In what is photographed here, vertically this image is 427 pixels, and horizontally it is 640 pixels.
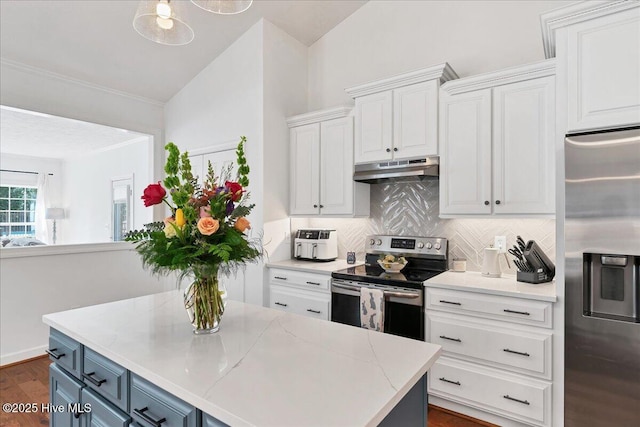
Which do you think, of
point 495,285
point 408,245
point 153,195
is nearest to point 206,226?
point 153,195

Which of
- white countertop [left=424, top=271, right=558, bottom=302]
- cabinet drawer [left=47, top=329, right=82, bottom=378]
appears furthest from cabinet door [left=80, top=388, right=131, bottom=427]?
white countertop [left=424, top=271, right=558, bottom=302]

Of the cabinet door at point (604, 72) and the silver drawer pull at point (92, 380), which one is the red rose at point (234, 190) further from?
the cabinet door at point (604, 72)

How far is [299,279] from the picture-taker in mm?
3203

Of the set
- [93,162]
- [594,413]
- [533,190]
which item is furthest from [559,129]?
[93,162]

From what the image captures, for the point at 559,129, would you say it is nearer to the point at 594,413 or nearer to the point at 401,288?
the point at 401,288

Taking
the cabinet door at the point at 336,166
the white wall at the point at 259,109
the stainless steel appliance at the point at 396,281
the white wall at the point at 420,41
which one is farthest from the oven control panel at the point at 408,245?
the white wall at the point at 420,41

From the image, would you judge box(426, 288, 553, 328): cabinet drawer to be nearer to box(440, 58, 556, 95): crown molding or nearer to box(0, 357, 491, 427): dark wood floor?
box(0, 357, 491, 427): dark wood floor

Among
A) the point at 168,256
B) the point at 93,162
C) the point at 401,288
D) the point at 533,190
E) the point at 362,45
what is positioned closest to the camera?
the point at 168,256

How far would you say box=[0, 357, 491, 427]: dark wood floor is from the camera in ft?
7.87

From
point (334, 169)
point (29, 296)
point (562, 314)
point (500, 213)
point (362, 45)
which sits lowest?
point (29, 296)

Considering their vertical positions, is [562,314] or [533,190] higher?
[533,190]

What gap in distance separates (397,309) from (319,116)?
6.31 ft

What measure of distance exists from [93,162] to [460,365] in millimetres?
7307

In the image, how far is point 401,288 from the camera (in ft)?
8.46
